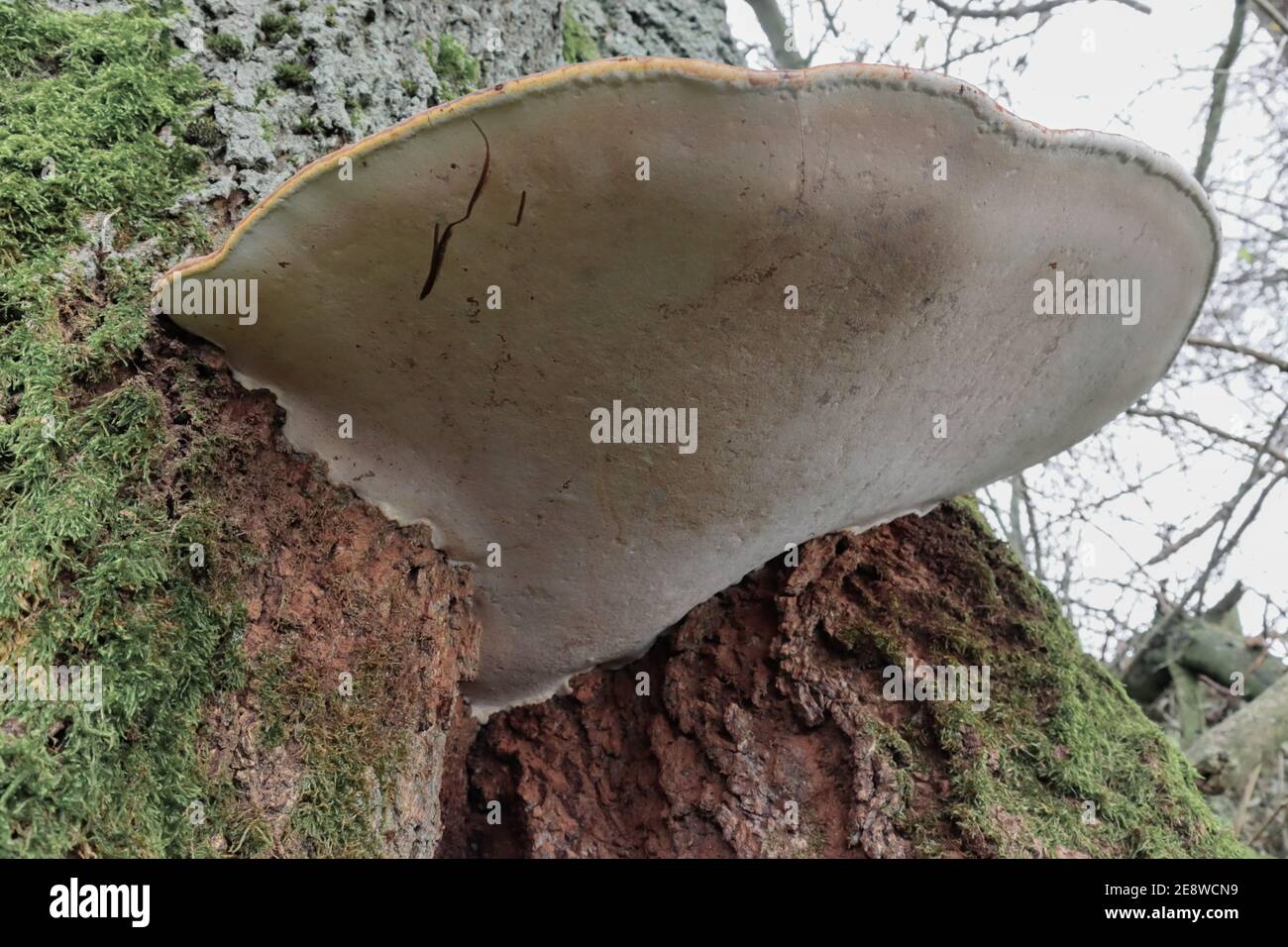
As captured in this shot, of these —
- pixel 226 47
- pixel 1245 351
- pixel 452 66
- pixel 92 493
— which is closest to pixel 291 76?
pixel 226 47

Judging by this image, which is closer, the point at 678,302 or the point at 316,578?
the point at 678,302

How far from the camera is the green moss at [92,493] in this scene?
119cm

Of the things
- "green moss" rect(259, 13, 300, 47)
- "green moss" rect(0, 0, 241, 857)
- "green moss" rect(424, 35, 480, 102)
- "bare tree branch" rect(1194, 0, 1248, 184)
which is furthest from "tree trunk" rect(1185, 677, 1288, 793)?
"green moss" rect(259, 13, 300, 47)

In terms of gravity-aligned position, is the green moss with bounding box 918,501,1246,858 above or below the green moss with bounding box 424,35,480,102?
below

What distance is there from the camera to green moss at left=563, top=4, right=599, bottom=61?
3061 millimetres

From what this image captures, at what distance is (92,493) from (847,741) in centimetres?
154

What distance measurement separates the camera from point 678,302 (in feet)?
4.46

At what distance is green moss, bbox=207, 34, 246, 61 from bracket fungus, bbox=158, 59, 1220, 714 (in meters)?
0.77

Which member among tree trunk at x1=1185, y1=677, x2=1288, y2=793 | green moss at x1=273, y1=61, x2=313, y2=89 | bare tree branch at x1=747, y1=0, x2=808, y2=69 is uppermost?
bare tree branch at x1=747, y1=0, x2=808, y2=69

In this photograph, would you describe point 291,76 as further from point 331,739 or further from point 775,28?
point 775,28

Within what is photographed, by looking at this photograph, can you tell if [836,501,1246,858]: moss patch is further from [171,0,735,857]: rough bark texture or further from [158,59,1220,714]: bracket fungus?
[171,0,735,857]: rough bark texture

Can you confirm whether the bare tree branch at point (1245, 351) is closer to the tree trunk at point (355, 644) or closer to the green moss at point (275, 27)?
the tree trunk at point (355, 644)
